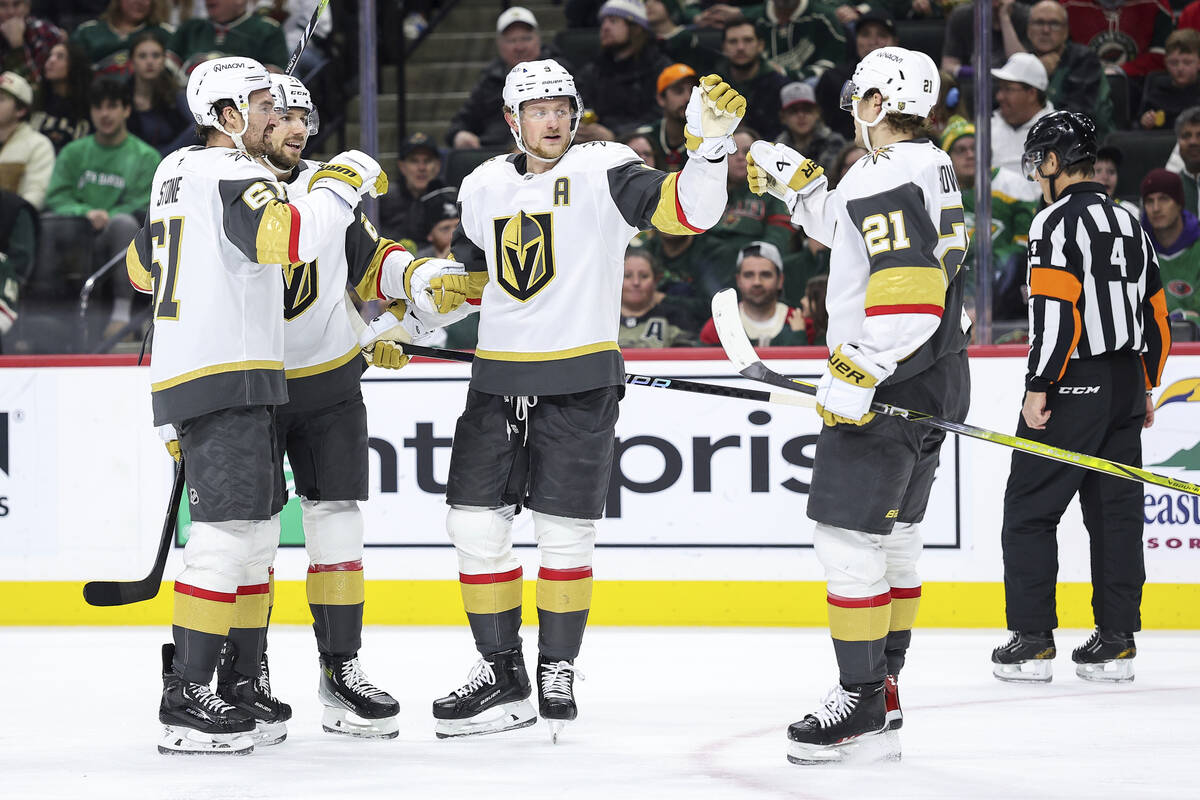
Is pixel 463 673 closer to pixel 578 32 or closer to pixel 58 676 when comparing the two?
pixel 58 676

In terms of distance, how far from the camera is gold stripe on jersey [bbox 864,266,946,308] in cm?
298

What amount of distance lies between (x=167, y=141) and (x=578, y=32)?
1.92 meters

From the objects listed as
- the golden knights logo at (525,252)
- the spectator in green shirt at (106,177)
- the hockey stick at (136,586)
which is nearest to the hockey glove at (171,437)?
the hockey stick at (136,586)

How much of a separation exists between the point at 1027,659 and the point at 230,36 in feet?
16.5

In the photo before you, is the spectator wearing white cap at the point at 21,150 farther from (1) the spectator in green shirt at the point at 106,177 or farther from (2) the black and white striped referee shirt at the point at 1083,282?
(2) the black and white striped referee shirt at the point at 1083,282

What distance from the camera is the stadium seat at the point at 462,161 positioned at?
654 cm

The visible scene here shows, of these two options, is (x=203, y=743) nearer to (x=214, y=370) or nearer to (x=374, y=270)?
(x=214, y=370)

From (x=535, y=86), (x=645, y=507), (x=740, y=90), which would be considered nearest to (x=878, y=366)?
(x=535, y=86)

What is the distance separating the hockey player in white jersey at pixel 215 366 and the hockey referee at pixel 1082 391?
6.07 ft

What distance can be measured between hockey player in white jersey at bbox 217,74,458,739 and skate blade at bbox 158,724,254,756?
0.19m

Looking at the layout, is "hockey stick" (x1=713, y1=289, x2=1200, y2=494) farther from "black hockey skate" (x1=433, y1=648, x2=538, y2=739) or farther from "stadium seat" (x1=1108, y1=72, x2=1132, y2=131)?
"stadium seat" (x1=1108, y1=72, x2=1132, y2=131)

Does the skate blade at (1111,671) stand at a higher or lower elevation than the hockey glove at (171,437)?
lower

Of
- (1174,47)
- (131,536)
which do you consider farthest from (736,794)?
(1174,47)

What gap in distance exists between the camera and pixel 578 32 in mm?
7285
